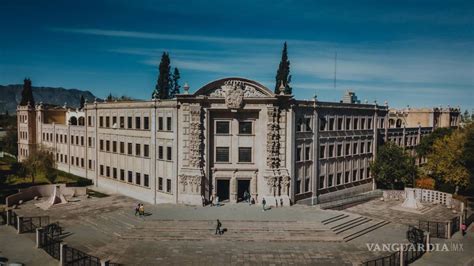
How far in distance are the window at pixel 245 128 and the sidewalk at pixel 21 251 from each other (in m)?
22.8

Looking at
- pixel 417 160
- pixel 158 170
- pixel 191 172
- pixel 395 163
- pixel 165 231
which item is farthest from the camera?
pixel 417 160

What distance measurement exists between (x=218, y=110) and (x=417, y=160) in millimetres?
47664

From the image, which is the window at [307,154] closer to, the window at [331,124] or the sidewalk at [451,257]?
the window at [331,124]

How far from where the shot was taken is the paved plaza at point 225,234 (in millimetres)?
27766

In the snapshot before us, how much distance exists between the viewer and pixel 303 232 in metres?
32.2

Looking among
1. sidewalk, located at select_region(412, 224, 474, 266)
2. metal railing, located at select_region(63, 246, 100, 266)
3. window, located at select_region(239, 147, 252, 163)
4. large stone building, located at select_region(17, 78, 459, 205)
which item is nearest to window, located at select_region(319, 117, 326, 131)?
large stone building, located at select_region(17, 78, 459, 205)

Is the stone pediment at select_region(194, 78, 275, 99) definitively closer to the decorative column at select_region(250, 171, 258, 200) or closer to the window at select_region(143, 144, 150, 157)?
the decorative column at select_region(250, 171, 258, 200)

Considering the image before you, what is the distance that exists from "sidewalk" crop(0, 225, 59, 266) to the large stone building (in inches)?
595

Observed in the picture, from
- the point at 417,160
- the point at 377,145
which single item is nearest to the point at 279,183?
the point at 377,145

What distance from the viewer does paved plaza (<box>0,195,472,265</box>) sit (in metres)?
27.8

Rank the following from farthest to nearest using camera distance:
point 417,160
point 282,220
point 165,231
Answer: point 417,160, point 282,220, point 165,231


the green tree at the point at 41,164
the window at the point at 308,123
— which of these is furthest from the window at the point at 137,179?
the window at the point at 308,123

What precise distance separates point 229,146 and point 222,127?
2371 mm

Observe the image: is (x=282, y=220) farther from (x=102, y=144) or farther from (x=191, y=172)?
(x=102, y=144)
